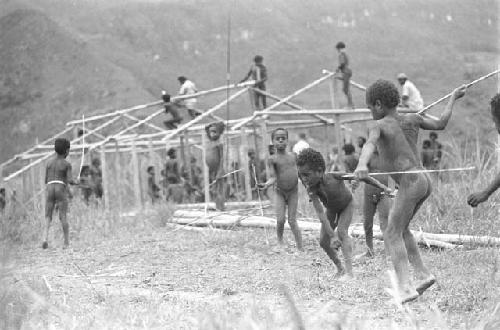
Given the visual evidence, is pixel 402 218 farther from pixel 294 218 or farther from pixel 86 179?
pixel 86 179

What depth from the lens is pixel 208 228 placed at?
489 inches

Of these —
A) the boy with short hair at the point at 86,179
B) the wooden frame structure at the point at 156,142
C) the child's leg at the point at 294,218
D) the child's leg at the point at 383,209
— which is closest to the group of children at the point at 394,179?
the child's leg at the point at 383,209

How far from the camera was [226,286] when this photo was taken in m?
7.46

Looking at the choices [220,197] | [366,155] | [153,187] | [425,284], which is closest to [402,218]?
[425,284]

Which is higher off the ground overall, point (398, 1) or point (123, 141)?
point (398, 1)

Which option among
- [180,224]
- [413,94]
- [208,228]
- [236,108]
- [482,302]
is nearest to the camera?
[482,302]

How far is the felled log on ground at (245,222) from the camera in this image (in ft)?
29.4

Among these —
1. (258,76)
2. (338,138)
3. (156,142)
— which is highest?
(258,76)

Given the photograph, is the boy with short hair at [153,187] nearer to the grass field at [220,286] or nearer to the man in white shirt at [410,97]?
the man in white shirt at [410,97]

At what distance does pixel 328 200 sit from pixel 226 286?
122 cm

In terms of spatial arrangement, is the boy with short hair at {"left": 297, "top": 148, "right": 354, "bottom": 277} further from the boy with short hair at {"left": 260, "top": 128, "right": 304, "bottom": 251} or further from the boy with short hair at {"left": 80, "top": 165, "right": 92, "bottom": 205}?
the boy with short hair at {"left": 80, "top": 165, "right": 92, "bottom": 205}

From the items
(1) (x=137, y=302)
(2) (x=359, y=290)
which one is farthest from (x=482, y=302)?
(1) (x=137, y=302)

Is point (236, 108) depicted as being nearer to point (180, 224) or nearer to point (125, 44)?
point (125, 44)

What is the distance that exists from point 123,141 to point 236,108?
477 inches
